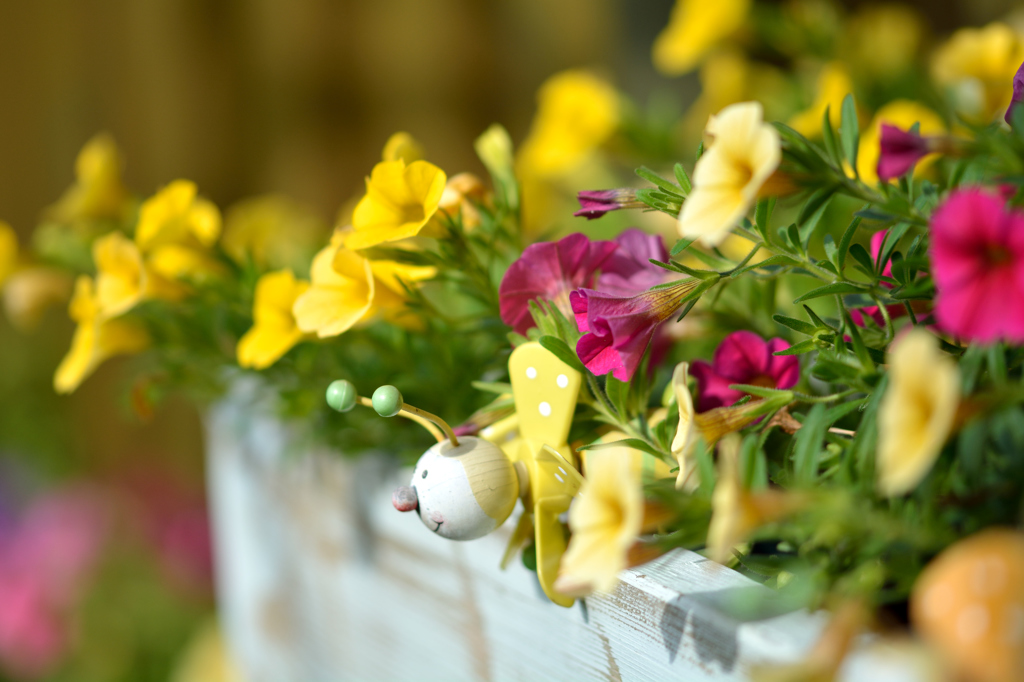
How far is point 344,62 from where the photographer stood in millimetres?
1367

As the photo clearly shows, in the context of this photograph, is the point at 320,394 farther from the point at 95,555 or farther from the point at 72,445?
the point at 72,445

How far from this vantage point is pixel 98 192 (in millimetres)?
483

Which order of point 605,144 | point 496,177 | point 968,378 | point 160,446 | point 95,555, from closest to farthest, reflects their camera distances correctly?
1. point 968,378
2. point 496,177
3. point 605,144
4. point 95,555
5. point 160,446

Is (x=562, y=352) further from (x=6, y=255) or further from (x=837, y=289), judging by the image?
(x=6, y=255)

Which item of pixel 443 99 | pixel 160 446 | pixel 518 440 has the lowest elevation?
pixel 160 446

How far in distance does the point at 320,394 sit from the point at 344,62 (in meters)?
1.11

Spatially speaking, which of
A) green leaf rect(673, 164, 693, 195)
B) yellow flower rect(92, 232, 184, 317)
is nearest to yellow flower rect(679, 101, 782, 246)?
green leaf rect(673, 164, 693, 195)

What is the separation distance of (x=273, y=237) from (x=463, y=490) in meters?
0.43

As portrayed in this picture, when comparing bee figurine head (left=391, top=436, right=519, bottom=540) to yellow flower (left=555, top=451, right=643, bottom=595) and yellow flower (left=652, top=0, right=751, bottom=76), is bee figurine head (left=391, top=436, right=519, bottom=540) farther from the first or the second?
yellow flower (left=652, top=0, right=751, bottom=76)

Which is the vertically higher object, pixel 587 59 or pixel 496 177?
pixel 496 177

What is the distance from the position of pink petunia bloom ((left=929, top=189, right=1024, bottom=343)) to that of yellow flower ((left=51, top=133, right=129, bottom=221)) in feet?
1.59

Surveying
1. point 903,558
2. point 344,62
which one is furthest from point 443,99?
point 903,558

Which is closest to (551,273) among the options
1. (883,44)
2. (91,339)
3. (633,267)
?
(633,267)

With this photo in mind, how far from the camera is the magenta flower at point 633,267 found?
0.94 ft
